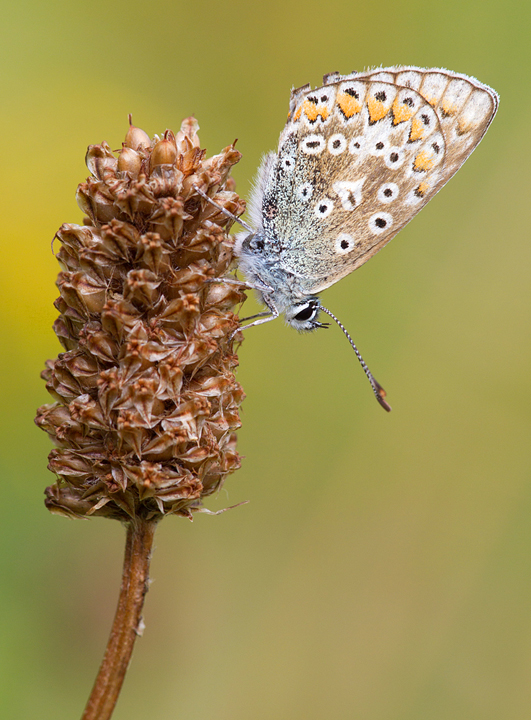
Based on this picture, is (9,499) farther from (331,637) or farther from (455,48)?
(455,48)

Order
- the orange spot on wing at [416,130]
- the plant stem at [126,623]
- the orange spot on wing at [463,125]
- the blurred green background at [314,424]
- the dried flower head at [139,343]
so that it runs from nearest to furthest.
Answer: the plant stem at [126,623], the dried flower head at [139,343], the orange spot on wing at [416,130], the orange spot on wing at [463,125], the blurred green background at [314,424]

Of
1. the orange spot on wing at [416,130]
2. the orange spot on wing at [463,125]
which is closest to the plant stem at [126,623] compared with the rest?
the orange spot on wing at [416,130]

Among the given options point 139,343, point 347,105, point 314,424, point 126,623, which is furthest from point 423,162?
point 314,424

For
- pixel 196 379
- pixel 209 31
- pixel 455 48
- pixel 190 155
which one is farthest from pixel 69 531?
pixel 455 48

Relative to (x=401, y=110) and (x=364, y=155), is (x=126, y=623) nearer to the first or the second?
(x=364, y=155)

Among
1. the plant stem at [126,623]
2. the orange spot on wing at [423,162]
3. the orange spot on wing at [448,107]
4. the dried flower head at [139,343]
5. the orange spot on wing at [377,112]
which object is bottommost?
the plant stem at [126,623]

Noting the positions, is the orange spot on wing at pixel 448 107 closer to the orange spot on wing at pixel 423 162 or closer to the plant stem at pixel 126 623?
the orange spot on wing at pixel 423 162

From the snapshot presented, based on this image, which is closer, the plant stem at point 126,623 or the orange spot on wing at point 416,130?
the plant stem at point 126,623
